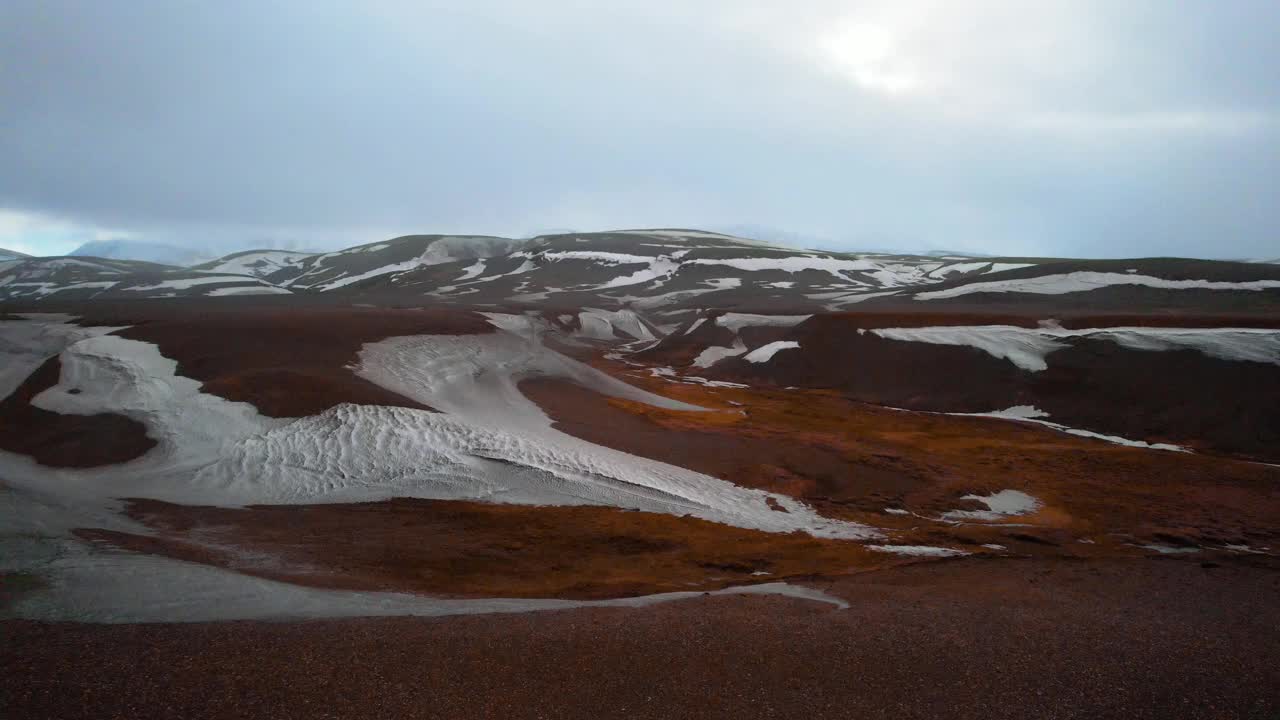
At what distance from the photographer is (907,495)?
17266 millimetres

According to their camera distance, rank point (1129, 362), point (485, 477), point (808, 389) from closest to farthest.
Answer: point (485, 477) → point (1129, 362) → point (808, 389)

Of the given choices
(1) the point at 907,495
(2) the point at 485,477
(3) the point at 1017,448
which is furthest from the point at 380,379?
(3) the point at 1017,448

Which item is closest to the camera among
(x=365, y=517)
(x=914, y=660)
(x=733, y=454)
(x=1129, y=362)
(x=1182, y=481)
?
(x=914, y=660)

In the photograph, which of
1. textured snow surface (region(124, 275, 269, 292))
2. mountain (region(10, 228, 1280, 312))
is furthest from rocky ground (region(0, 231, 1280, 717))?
textured snow surface (region(124, 275, 269, 292))

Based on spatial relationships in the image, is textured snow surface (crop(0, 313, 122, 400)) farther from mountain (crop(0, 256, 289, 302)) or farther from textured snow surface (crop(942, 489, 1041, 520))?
mountain (crop(0, 256, 289, 302))

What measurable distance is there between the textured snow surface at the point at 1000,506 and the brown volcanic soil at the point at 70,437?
22.1 m

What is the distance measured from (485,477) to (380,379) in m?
9.68

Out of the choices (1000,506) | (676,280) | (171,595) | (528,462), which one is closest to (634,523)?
(528,462)

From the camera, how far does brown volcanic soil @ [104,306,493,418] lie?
20.2m

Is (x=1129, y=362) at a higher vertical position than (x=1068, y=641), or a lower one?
higher

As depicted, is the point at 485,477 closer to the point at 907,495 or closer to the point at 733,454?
the point at 733,454

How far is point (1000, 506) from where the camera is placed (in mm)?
16453

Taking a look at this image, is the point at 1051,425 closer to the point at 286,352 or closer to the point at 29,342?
the point at 286,352

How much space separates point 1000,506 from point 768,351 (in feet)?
84.2
